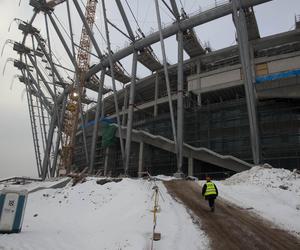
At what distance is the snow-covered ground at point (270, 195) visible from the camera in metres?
10.6

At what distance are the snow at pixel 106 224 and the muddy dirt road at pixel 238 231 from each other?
1.51 feet

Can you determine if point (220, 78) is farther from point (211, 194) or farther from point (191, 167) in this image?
point (211, 194)

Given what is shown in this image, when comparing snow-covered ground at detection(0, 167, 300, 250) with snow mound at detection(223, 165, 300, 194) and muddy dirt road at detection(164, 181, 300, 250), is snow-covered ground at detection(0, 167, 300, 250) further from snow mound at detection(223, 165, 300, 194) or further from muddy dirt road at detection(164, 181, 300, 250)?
A: muddy dirt road at detection(164, 181, 300, 250)

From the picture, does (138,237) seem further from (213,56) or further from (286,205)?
(213,56)

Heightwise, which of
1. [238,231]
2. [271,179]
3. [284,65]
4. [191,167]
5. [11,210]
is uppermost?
[284,65]

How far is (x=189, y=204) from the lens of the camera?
41.8 ft

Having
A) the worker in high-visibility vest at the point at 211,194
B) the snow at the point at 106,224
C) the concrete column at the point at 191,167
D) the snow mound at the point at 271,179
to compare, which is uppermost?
the concrete column at the point at 191,167

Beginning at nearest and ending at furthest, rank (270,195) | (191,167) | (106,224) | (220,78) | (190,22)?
(106,224) → (270,195) → (190,22) → (191,167) → (220,78)

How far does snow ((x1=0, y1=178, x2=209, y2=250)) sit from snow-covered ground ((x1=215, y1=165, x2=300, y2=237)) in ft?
10.2

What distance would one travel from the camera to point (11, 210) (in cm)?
938

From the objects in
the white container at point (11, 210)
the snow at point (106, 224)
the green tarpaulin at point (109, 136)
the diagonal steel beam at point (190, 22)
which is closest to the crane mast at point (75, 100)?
the green tarpaulin at point (109, 136)

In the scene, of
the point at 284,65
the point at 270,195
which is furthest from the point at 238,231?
the point at 284,65

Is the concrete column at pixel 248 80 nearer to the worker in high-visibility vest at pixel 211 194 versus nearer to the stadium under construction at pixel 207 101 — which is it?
the stadium under construction at pixel 207 101

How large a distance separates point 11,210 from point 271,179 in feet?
45.2
